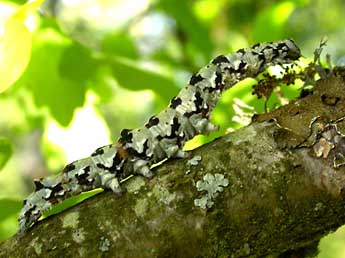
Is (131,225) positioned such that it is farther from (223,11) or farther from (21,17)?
(223,11)

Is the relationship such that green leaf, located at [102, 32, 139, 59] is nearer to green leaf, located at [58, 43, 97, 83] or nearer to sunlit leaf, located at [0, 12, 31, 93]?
green leaf, located at [58, 43, 97, 83]

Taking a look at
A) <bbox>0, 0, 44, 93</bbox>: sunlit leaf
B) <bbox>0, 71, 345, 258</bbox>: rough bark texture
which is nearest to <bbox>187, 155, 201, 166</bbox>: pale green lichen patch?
<bbox>0, 71, 345, 258</bbox>: rough bark texture

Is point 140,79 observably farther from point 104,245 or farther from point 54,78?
point 104,245

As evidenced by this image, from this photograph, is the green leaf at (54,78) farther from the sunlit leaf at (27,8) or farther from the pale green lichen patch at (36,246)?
the pale green lichen patch at (36,246)

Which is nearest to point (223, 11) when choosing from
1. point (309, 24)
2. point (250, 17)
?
point (250, 17)

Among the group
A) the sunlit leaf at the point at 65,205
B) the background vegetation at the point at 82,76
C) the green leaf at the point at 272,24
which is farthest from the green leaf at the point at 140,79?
the sunlit leaf at the point at 65,205

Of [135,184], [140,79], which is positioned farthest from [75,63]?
[135,184]
